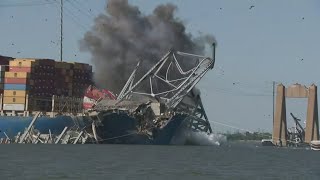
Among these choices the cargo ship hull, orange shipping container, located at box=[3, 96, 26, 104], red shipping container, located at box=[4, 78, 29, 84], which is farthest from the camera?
red shipping container, located at box=[4, 78, 29, 84]

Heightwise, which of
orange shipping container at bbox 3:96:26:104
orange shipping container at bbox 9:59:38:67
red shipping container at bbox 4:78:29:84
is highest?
orange shipping container at bbox 9:59:38:67

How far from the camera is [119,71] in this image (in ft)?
509

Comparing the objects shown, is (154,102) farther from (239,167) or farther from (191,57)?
(239,167)

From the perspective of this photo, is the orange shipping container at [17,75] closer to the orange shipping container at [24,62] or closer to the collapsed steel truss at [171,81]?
the orange shipping container at [24,62]

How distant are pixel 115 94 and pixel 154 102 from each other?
42.3ft

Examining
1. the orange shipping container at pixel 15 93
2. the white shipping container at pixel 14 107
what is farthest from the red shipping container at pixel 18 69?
the white shipping container at pixel 14 107

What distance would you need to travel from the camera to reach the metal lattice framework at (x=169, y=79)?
152 metres

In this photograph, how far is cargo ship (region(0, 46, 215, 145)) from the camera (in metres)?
133

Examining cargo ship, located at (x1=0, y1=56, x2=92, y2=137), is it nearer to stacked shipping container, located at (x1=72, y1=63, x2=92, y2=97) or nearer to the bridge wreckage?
stacked shipping container, located at (x1=72, y1=63, x2=92, y2=97)

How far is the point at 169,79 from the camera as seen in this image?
159 metres

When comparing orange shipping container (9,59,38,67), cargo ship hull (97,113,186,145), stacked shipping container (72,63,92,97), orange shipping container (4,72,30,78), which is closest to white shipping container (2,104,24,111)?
orange shipping container (4,72,30,78)

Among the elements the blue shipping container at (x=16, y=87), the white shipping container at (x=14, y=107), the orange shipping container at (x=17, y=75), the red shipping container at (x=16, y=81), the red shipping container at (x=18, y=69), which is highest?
the red shipping container at (x=18, y=69)

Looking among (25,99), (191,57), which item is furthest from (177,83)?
(25,99)

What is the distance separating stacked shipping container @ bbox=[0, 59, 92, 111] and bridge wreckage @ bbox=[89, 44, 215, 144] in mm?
9729
